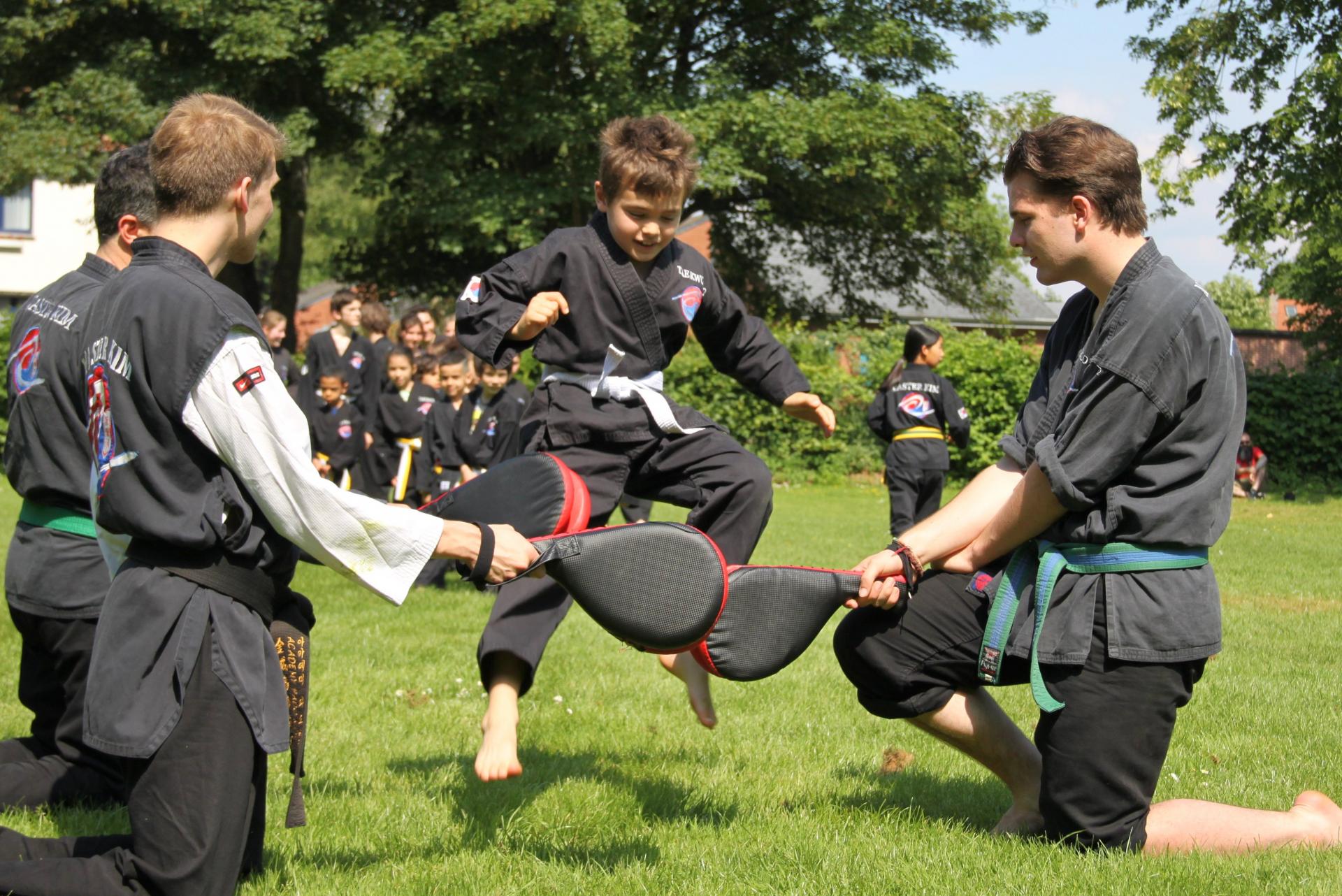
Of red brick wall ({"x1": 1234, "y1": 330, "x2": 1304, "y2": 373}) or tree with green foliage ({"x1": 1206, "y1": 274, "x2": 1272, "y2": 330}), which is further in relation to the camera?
tree with green foliage ({"x1": 1206, "y1": 274, "x2": 1272, "y2": 330})

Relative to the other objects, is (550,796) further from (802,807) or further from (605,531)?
(605,531)

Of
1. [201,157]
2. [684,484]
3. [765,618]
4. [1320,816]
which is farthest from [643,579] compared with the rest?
[1320,816]

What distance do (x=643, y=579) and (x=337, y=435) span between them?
26.0 ft

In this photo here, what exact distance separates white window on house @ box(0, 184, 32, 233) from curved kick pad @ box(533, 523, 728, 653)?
3959 centimetres

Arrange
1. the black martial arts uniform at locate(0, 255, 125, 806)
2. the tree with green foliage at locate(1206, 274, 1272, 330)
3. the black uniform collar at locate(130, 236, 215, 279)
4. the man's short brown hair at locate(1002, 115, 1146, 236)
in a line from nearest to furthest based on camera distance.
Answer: the black uniform collar at locate(130, 236, 215, 279)
the man's short brown hair at locate(1002, 115, 1146, 236)
the black martial arts uniform at locate(0, 255, 125, 806)
the tree with green foliage at locate(1206, 274, 1272, 330)

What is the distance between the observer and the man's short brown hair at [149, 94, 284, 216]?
116 inches

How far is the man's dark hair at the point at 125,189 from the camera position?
3850mm

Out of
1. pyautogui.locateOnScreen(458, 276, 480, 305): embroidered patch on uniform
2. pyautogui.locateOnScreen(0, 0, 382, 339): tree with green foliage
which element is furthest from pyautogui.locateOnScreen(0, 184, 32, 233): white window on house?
pyautogui.locateOnScreen(458, 276, 480, 305): embroidered patch on uniform

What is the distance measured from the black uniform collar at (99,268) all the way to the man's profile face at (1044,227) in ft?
9.64

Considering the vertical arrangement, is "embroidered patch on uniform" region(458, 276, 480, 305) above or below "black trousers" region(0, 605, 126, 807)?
above

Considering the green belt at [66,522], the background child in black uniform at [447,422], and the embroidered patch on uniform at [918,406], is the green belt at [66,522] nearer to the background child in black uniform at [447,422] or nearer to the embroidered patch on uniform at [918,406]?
the background child in black uniform at [447,422]

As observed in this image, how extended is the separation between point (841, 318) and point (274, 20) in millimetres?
14608

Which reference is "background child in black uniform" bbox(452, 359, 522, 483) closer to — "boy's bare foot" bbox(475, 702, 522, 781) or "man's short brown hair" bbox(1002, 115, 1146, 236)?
"boy's bare foot" bbox(475, 702, 522, 781)

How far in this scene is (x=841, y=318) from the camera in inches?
1189
